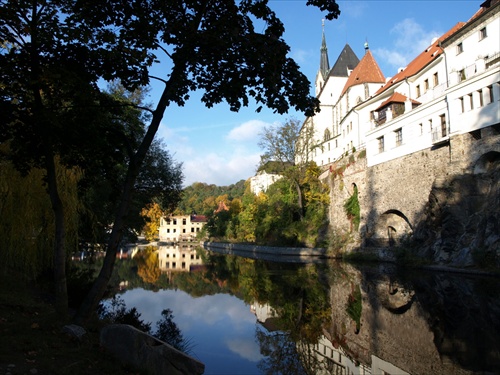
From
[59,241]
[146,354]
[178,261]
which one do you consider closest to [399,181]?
[178,261]

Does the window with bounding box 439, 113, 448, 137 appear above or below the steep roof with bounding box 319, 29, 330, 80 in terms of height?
below

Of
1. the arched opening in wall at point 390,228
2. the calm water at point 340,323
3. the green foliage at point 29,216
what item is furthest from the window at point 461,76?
the green foliage at point 29,216

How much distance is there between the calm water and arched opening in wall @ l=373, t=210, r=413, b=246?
1044 cm

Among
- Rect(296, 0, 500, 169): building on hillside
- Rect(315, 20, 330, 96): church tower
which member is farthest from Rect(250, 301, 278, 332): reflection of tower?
Rect(315, 20, 330, 96): church tower

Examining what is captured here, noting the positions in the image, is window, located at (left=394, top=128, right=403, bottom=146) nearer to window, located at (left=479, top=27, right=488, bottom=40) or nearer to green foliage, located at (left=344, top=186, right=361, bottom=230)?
green foliage, located at (left=344, top=186, right=361, bottom=230)

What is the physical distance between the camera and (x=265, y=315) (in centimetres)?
1312

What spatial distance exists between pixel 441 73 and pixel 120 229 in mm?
31497

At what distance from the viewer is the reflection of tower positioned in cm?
→ 1155

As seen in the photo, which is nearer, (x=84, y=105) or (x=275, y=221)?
(x=84, y=105)

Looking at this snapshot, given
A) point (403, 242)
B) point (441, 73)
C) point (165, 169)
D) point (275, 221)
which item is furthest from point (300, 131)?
point (165, 169)

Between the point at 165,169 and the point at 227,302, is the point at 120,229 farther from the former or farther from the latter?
the point at 165,169

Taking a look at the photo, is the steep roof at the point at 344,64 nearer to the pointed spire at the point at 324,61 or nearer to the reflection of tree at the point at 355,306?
the pointed spire at the point at 324,61

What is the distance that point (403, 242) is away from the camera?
28562 mm

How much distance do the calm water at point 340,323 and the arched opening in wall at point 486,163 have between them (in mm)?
6656
